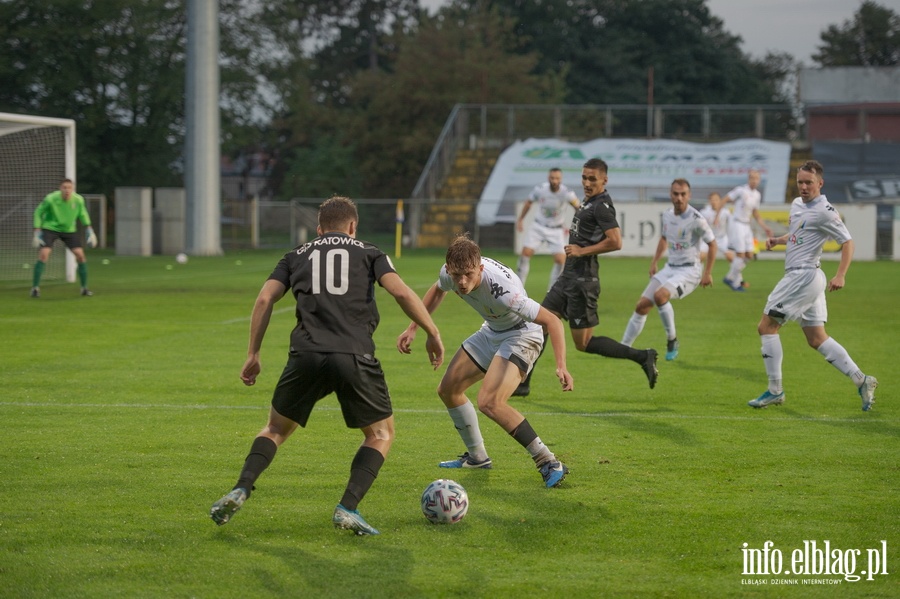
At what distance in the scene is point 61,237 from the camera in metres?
19.8

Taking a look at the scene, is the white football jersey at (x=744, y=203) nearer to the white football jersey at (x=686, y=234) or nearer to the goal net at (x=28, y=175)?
the white football jersey at (x=686, y=234)

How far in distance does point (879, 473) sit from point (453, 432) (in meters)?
3.00

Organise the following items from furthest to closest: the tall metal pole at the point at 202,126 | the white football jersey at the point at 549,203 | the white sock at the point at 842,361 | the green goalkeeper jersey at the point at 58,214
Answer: the tall metal pole at the point at 202,126 → the green goalkeeper jersey at the point at 58,214 → the white football jersey at the point at 549,203 → the white sock at the point at 842,361

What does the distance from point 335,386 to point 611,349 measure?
505 centimetres

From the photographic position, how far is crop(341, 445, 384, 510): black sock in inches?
223

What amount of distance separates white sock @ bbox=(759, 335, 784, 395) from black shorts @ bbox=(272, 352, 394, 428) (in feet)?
15.9

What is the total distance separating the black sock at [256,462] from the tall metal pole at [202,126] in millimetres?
29886

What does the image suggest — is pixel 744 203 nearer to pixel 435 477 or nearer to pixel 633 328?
pixel 633 328

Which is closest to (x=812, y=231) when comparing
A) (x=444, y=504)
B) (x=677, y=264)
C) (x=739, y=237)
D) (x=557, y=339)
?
(x=677, y=264)

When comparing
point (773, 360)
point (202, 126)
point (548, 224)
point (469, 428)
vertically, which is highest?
point (202, 126)

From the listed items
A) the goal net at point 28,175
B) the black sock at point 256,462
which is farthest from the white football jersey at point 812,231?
the goal net at point 28,175

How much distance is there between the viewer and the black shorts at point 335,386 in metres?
5.64

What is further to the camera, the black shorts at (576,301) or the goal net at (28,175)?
the goal net at (28,175)

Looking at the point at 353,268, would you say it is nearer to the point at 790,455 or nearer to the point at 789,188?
the point at 790,455
